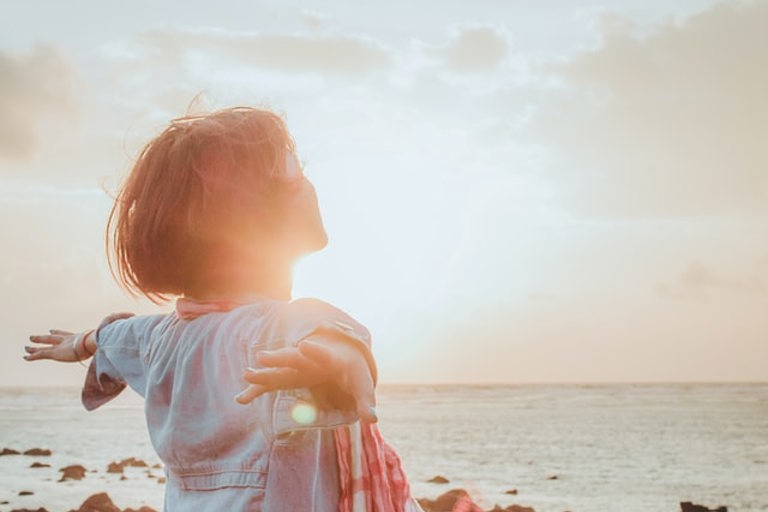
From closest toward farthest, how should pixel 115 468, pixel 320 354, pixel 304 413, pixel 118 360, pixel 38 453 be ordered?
pixel 320 354 < pixel 304 413 < pixel 118 360 < pixel 115 468 < pixel 38 453

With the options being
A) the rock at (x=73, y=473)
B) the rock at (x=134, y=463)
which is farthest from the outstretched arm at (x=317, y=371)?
the rock at (x=134, y=463)

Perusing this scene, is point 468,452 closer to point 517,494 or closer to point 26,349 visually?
point 517,494

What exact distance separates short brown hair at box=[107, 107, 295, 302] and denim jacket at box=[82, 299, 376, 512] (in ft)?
0.46

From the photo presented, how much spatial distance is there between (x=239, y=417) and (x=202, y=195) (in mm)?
521

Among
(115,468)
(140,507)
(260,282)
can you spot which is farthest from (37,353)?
(115,468)

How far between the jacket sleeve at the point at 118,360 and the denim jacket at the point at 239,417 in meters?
0.10

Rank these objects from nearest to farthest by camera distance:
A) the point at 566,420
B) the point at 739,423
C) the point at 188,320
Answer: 1. the point at 188,320
2. the point at 739,423
3. the point at 566,420

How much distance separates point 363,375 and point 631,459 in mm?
20468

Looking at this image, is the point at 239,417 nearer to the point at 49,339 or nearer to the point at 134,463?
the point at 49,339

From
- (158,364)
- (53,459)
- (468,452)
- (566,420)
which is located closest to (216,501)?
(158,364)

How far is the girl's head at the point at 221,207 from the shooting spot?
215cm

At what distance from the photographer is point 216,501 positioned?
2092mm

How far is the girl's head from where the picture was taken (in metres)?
2.15

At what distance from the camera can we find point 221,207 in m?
2.13
